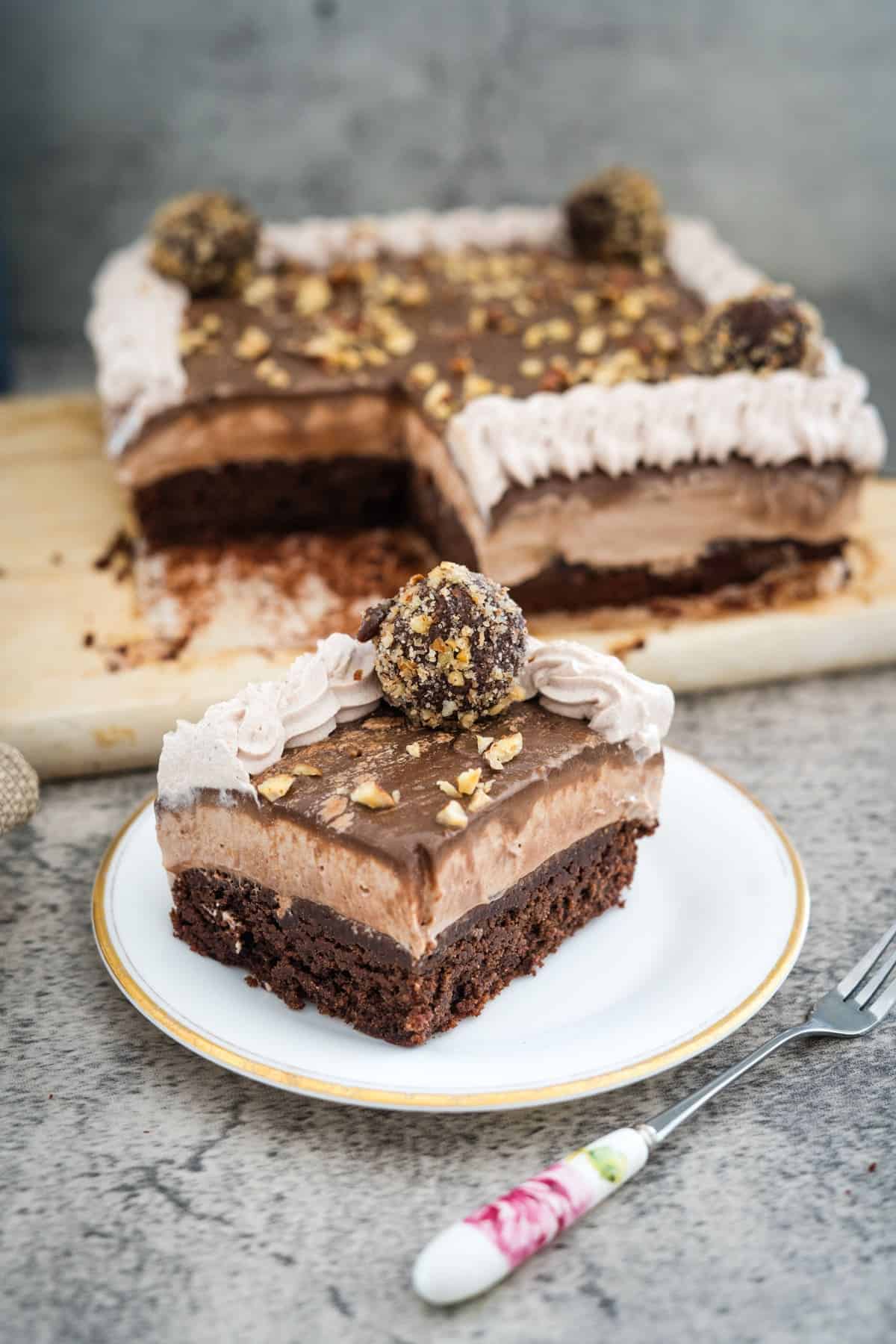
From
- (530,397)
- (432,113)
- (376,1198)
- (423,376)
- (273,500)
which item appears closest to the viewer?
(376,1198)

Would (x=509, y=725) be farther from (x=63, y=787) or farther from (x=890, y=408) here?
(x=890, y=408)

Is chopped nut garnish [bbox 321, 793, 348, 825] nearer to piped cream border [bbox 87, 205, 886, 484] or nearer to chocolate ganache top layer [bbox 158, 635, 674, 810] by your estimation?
chocolate ganache top layer [bbox 158, 635, 674, 810]

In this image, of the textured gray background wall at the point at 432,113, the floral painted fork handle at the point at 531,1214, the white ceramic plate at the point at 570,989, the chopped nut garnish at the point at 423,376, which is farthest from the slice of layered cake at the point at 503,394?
the floral painted fork handle at the point at 531,1214

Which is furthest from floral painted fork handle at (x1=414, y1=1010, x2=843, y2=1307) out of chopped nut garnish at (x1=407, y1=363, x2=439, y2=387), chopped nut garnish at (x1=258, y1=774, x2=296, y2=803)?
chopped nut garnish at (x1=407, y1=363, x2=439, y2=387)

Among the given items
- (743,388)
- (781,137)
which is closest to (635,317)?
(743,388)

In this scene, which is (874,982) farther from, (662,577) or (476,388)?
(476,388)

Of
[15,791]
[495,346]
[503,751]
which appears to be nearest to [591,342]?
[495,346]
